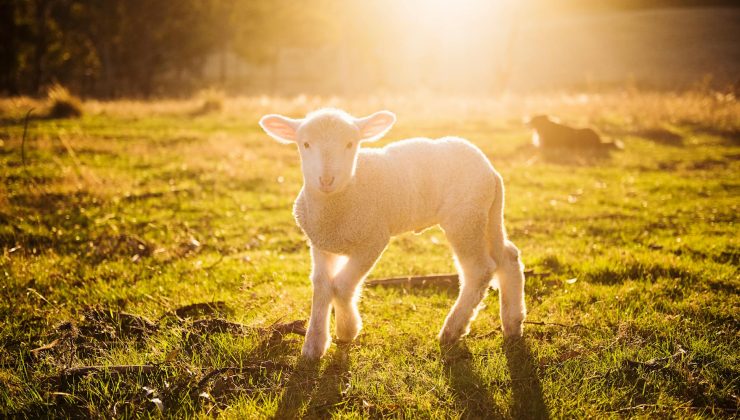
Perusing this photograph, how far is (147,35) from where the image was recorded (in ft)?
137

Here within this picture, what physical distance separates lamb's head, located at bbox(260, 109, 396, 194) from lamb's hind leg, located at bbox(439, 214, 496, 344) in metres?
1.03

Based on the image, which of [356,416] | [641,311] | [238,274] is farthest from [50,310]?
[641,311]

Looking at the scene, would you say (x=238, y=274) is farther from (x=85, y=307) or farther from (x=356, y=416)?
(x=356, y=416)

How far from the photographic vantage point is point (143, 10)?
133ft

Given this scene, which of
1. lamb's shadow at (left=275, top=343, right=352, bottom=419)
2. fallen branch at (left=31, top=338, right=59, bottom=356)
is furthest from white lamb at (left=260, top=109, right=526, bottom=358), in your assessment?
fallen branch at (left=31, top=338, right=59, bottom=356)

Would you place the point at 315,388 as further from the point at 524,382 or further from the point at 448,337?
the point at 524,382

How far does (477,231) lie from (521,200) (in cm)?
611

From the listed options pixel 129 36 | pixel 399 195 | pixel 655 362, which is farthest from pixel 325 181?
pixel 129 36

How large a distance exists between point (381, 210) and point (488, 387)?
62.5 inches

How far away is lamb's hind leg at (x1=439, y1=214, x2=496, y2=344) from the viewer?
4.39 metres

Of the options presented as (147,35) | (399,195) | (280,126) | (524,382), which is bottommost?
(524,382)

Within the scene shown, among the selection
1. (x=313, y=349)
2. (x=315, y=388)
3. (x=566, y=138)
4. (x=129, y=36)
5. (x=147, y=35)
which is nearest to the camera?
(x=315, y=388)

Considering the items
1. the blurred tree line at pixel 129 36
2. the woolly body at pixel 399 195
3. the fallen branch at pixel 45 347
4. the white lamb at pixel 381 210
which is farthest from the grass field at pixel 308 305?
the blurred tree line at pixel 129 36

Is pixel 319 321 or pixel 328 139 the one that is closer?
pixel 328 139
